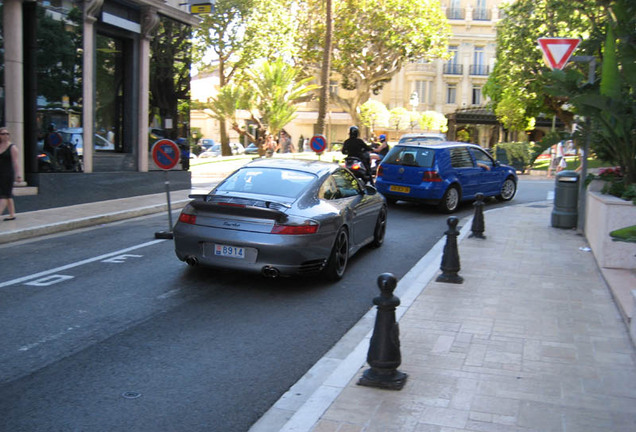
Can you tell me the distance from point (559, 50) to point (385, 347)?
29.7ft

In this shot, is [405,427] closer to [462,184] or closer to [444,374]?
[444,374]

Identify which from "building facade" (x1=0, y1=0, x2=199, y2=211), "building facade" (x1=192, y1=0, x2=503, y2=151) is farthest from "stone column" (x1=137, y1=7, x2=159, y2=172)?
"building facade" (x1=192, y1=0, x2=503, y2=151)

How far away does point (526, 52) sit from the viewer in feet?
111

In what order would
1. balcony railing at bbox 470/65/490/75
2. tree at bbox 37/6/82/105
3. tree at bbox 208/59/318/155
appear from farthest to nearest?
balcony railing at bbox 470/65/490/75
tree at bbox 208/59/318/155
tree at bbox 37/6/82/105

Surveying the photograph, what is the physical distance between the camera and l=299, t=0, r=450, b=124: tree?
4297cm

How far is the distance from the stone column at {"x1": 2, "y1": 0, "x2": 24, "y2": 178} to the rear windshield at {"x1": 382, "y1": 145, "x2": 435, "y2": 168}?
821 centimetres

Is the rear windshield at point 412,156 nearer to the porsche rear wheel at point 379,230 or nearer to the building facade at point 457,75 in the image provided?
the porsche rear wheel at point 379,230

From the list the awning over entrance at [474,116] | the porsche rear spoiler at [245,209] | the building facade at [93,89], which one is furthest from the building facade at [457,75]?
the porsche rear spoiler at [245,209]

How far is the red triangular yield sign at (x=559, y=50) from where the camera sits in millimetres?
11828

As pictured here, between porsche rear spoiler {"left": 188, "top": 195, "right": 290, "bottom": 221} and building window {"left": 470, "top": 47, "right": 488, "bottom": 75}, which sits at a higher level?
building window {"left": 470, "top": 47, "right": 488, "bottom": 75}

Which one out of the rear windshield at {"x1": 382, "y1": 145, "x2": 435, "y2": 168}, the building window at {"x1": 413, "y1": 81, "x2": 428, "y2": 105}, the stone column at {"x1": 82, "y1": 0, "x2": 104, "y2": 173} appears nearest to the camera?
the rear windshield at {"x1": 382, "y1": 145, "x2": 435, "y2": 168}

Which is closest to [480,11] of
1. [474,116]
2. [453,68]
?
[453,68]

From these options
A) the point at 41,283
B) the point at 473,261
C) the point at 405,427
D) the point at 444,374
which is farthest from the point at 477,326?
the point at 41,283

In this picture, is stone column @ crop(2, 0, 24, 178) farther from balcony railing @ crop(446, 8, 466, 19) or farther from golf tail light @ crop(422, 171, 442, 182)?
balcony railing @ crop(446, 8, 466, 19)
